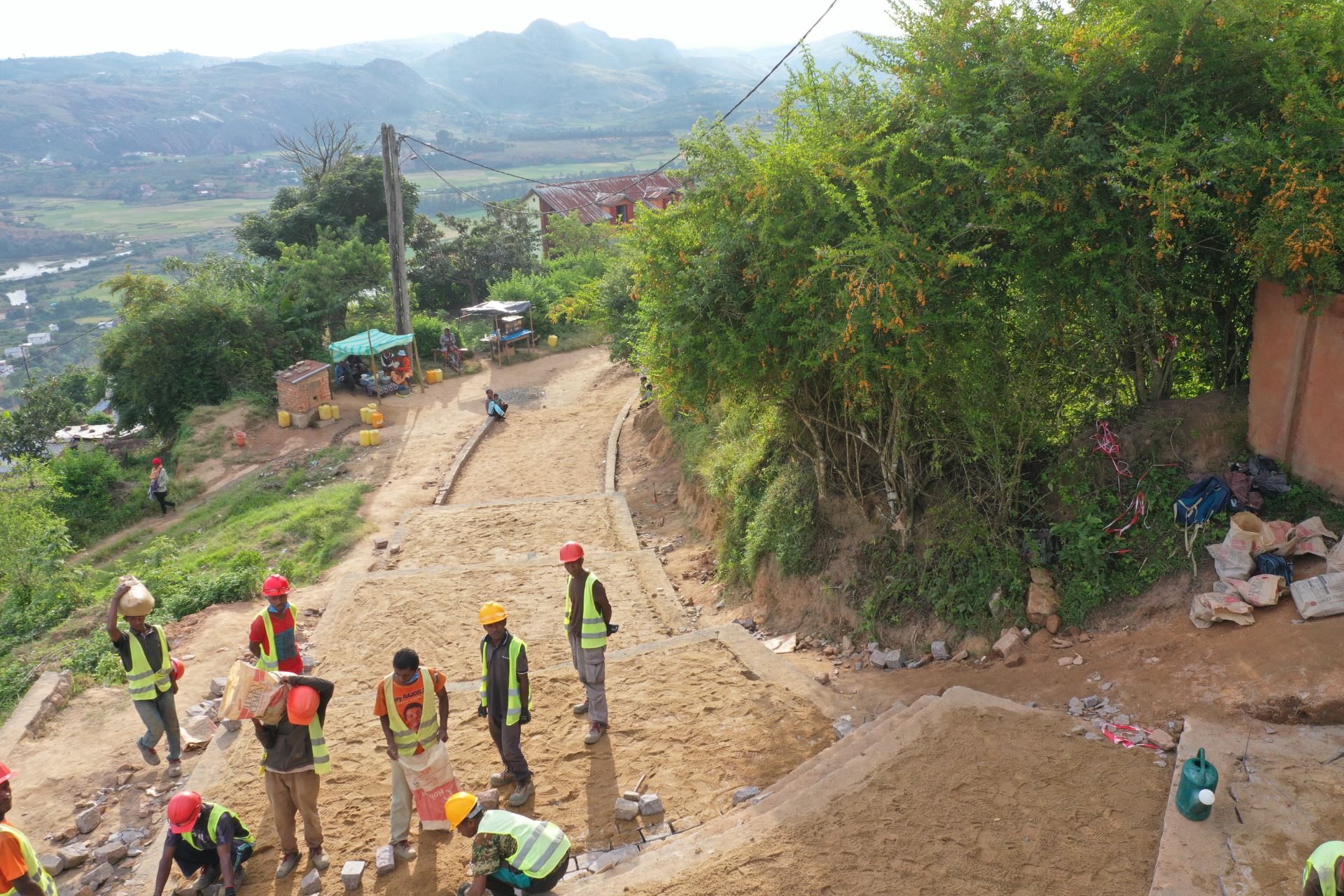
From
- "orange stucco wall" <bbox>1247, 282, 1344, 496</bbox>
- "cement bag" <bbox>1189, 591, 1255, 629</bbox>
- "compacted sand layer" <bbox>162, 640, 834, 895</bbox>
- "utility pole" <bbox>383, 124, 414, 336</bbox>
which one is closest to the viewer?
"compacted sand layer" <bbox>162, 640, 834, 895</bbox>

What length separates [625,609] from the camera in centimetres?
978

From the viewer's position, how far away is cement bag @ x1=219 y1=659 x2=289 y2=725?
5062 millimetres

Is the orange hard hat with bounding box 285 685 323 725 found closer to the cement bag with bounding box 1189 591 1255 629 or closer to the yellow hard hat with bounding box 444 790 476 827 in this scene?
the yellow hard hat with bounding box 444 790 476 827

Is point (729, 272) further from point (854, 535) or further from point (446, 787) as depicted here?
point (446, 787)

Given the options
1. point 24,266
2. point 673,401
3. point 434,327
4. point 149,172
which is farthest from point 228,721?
point 149,172

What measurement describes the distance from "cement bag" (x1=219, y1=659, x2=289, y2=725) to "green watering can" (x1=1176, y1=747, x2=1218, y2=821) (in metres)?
5.35

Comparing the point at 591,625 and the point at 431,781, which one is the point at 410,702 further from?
the point at 591,625

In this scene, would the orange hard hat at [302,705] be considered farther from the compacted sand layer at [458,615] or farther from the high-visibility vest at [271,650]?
the compacted sand layer at [458,615]

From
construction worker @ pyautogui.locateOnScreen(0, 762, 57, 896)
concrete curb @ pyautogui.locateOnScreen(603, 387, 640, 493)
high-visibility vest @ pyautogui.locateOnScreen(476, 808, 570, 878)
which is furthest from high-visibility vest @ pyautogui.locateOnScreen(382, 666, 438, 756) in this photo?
concrete curb @ pyautogui.locateOnScreen(603, 387, 640, 493)

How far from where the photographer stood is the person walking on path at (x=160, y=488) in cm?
1733

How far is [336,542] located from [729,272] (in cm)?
796

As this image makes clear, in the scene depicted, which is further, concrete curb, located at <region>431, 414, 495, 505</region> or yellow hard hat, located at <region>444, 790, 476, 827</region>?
concrete curb, located at <region>431, 414, 495, 505</region>

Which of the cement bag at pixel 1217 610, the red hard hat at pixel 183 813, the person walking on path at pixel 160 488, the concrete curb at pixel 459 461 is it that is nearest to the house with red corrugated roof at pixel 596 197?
the concrete curb at pixel 459 461

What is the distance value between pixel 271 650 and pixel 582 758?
112 inches
